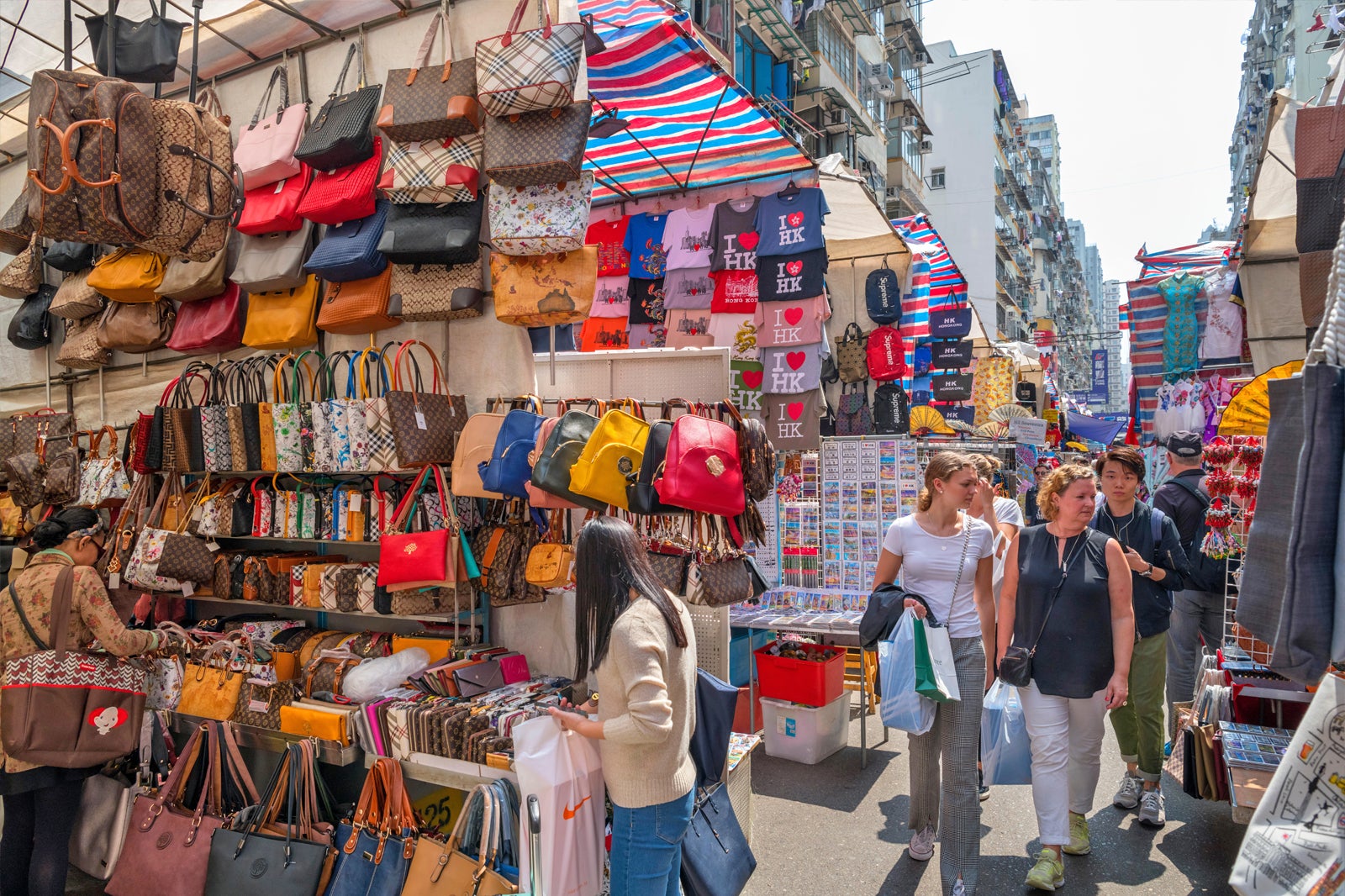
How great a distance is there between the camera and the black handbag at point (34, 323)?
22.3 feet

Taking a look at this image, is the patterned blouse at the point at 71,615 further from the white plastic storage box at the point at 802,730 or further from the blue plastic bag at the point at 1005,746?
the blue plastic bag at the point at 1005,746

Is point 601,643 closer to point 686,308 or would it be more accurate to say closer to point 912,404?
point 686,308

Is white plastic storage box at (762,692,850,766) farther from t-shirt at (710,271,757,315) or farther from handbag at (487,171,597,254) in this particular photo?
handbag at (487,171,597,254)

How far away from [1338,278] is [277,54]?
598 centimetres

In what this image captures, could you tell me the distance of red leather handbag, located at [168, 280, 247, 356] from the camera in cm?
536

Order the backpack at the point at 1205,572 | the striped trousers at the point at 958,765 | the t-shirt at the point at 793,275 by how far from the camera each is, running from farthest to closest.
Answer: the t-shirt at the point at 793,275 < the backpack at the point at 1205,572 < the striped trousers at the point at 958,765

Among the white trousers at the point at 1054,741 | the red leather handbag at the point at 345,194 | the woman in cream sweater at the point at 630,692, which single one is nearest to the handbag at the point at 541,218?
the red leather handbag at the point at 345,194

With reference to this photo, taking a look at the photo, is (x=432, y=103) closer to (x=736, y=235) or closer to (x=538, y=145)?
(x=538, y=145)

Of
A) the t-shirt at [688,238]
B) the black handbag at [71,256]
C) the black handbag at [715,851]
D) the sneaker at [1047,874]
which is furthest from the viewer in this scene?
the t-shirt at [688,238]

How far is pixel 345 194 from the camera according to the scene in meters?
4.57

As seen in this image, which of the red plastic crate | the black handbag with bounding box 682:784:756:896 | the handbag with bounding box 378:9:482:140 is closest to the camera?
the black handbag with bounding box 682:784:756:896

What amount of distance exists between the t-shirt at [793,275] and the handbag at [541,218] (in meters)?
3.34

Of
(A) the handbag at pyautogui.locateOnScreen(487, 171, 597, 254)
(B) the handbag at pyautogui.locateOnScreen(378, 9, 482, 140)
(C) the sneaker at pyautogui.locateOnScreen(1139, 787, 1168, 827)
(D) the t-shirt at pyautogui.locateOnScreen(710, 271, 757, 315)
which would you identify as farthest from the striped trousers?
(D) the t-shirt at pyautogui.locateOnScreen(710, 271, 757, 315)

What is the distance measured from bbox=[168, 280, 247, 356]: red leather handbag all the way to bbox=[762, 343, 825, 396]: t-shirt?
4428 mm
